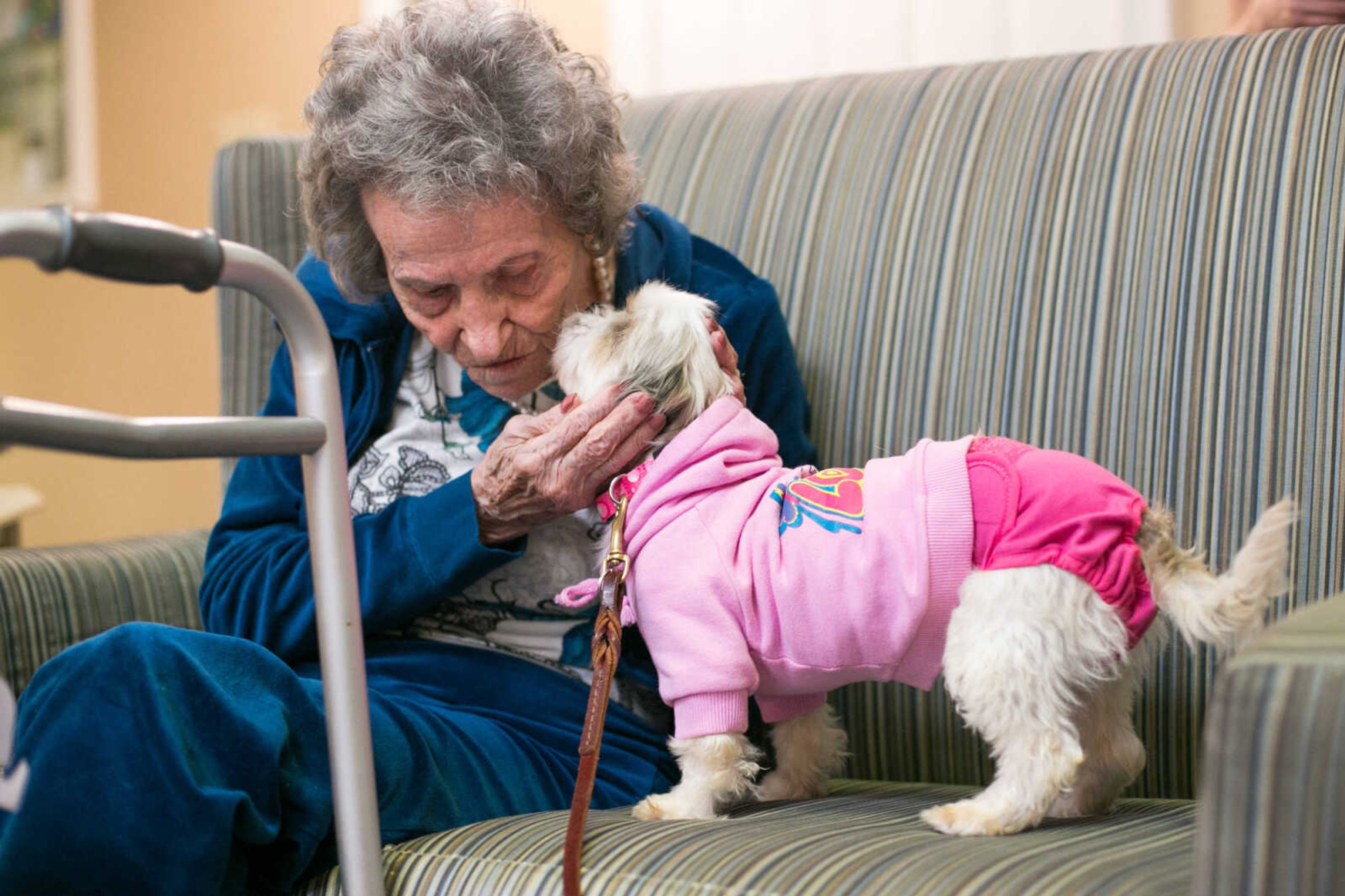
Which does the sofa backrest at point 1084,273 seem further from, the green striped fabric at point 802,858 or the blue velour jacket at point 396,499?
the green striped fabric at point 802,858

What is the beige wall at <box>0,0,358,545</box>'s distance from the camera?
289 centimetres

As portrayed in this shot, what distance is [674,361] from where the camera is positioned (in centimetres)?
115

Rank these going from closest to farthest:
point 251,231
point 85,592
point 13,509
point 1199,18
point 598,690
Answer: point 598,690, point 85,592, point 251,231, point 1199,18, point 13,509

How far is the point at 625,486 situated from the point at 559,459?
0.06 meters

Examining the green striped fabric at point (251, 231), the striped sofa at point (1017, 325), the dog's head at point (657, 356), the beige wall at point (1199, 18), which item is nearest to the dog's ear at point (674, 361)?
the dog's head at point (657, 356)

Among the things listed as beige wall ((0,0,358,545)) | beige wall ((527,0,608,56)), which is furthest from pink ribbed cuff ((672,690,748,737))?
beige wall ((0,0,358,545))

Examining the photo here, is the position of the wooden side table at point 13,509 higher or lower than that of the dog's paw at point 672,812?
lower

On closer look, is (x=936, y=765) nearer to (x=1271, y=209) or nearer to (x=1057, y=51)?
(x=1271, y=209)

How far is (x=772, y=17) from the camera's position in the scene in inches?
88.9

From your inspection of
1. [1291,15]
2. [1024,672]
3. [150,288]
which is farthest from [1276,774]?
[150,288]

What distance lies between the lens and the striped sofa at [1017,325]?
1.08m

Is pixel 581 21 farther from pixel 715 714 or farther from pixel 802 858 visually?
pixel 802 858

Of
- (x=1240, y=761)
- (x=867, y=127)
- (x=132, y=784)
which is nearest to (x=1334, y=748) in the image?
(x=1240, y=761)

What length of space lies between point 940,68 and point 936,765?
2.81 ft
